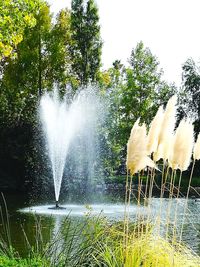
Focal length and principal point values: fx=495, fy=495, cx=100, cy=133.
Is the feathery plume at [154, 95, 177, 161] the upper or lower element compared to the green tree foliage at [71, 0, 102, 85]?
lower

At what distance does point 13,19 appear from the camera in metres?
10.7

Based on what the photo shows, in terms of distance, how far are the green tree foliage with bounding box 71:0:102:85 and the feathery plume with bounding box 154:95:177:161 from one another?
2250 cm

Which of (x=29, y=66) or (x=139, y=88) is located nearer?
(x=29, y=66)

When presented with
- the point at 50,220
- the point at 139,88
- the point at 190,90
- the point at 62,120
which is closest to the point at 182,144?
the point at 50,220

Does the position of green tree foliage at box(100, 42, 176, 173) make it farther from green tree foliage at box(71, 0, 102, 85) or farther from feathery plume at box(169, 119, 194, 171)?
feathery plume at box(169, 119, 194, 171)

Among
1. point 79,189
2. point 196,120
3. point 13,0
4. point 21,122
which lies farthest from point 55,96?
point 13,0

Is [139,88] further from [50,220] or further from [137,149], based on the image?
[137,149]

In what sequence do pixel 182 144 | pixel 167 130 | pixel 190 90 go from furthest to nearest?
pixel 190 90 < pixel 167 130 < pixel 182 144

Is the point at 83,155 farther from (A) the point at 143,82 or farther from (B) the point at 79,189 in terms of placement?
(A) the point at 143,82

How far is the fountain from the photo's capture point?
68.6 ft

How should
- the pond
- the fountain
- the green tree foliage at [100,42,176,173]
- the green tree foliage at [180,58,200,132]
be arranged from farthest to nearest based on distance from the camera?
the green tree foliage at [180,58,200,132], the green tree foliage at [100,42,176,173], the fountain, the pond

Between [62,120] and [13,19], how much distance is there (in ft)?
33.2

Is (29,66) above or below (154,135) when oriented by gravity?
above

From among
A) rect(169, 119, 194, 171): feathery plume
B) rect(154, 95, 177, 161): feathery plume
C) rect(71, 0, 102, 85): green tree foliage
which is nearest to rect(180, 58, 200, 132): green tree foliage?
rect(71, 0, 102, 85): green tree foliage
